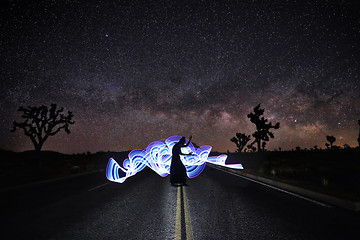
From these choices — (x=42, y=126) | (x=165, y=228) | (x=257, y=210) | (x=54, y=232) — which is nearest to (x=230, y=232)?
(x=165, y=228)

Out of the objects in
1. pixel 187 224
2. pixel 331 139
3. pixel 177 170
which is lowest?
pixel 187 224

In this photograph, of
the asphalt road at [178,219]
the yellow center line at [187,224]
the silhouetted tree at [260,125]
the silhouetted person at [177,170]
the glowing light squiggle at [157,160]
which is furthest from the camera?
the silhouetted tree at [260,125]

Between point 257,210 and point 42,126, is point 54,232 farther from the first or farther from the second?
point 42,126

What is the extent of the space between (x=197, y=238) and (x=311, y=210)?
3.79m

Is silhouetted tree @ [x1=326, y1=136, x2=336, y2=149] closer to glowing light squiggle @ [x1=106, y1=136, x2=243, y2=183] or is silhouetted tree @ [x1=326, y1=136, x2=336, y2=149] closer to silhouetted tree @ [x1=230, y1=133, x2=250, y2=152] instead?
silhouetted tree @ [x1=230, y1=133, x2=250, y2=152]

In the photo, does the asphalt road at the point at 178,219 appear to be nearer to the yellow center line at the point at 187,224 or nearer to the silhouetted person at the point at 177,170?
the yellow center line at the point at 187,224

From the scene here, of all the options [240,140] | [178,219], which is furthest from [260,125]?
[178,219]

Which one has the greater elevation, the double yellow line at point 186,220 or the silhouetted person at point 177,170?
the silhouetted person at point 177,170

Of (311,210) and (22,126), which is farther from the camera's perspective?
(22,126)

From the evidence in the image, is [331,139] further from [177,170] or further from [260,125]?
[177,170]

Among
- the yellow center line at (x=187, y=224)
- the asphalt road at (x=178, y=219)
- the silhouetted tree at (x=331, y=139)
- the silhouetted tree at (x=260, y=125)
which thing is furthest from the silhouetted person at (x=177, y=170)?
the silhouetted tree at (x=331, y=139)

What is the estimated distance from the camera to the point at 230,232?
4.73 meters

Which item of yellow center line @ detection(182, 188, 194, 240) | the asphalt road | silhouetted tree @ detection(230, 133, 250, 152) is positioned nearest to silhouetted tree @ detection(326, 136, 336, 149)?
silhouetted tree @ detection(230, 133, 250, 152)

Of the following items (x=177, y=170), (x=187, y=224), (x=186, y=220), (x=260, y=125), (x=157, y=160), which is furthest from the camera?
(x=260, y=125)
